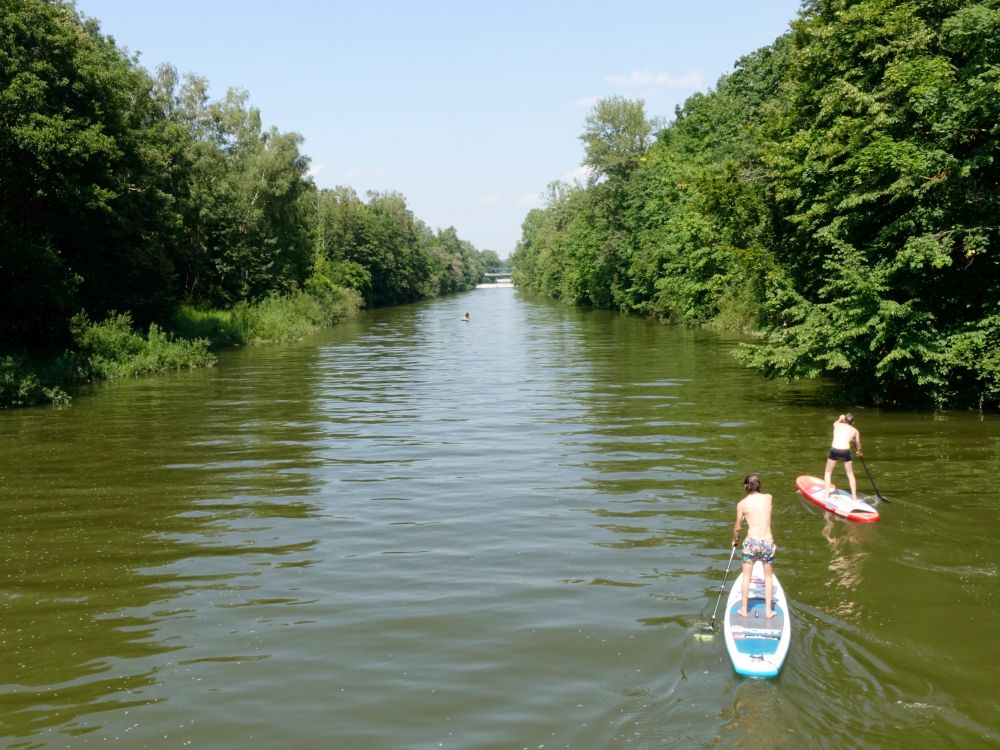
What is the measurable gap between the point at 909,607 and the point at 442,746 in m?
5.97

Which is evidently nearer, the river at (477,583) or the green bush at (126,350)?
the river at (477,583)

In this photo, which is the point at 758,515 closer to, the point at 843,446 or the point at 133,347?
the point at 843,446

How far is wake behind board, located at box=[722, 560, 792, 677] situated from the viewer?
26.7ft

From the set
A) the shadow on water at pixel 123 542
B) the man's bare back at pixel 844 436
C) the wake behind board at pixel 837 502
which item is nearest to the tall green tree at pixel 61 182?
the shadow on water at pixel 123 542

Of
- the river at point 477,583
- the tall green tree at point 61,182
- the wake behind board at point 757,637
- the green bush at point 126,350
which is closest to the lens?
the river at point 477,583

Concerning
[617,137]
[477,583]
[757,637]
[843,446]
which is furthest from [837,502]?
[617,137]

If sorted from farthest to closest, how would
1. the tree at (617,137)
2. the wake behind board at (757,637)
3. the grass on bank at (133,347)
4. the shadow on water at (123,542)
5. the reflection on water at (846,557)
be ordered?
the tree at (617,137) < the grass on bank at (133,347) < the reflection on water at (846,557) < the shadow on water at (123,542) < the wake behind board at (757,637)

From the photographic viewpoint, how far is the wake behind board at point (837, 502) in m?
13.3

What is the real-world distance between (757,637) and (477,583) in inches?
147

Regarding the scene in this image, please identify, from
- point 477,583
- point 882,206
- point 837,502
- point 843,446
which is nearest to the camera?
point 477,583

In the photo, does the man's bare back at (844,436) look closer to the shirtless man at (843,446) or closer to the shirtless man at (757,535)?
the shirtless man at (843,446)

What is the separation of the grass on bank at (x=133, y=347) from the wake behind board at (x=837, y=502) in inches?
864

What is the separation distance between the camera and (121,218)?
33594 millimetres

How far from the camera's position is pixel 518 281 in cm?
19988
